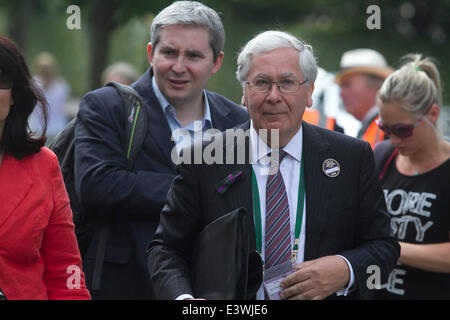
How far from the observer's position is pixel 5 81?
10.3ft

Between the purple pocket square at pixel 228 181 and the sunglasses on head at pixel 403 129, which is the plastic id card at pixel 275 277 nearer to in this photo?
the purple pocket square at pixel 228 181

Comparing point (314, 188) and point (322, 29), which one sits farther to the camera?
point (322, 29)

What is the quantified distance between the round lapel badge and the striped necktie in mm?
215

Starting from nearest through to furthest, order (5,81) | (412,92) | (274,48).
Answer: (5,81), (274,48), (412,92)

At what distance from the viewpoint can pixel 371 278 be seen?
3.26m

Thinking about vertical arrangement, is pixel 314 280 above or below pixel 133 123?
below

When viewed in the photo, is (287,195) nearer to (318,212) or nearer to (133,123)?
(318,212)

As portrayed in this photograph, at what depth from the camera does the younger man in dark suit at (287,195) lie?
3.16 meters

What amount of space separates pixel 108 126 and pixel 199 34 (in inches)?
28.4

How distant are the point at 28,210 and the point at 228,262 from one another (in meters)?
0.84

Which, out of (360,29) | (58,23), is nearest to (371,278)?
(360,29)

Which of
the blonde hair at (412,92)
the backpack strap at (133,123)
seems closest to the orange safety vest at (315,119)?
the blonde hair at (412,92)

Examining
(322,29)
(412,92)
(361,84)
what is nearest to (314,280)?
(412,92)

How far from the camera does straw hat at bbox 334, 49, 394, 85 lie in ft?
25.4
